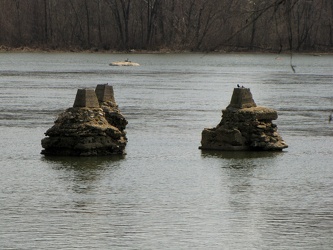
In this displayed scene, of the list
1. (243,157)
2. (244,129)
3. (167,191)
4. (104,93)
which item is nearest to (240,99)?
(244,129)

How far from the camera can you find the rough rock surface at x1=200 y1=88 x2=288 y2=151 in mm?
29688

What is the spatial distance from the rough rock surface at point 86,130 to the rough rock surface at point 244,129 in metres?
2.86

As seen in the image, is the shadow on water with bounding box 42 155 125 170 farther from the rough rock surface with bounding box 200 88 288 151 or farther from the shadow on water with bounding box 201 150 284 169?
the rough rock surface with bounding box 200 88 288 151

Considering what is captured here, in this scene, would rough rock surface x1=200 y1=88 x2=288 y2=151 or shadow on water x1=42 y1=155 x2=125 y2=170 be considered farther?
rough rock surface x1=200 y1=88 x2=288 y2=151

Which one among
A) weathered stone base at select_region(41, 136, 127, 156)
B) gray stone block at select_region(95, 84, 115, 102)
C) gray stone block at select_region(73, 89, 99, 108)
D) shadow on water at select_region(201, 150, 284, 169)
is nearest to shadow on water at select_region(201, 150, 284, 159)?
shadow on water at select_region(201, 150, 284, 169)

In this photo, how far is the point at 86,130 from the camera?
28062mm

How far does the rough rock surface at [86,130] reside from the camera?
28094 millimetres

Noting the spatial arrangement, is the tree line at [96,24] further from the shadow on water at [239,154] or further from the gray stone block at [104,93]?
the gray stone block at [104,93]

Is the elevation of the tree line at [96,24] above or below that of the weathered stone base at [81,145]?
below

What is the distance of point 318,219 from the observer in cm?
1989

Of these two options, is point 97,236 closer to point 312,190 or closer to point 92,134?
point 312,190

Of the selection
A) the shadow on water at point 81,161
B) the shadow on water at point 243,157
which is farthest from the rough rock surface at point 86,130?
the shadow on water at point 243,157

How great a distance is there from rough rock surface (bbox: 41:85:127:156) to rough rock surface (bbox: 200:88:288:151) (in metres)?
2.86

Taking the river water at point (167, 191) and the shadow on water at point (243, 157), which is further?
the shadow on water at point (243, 157)
